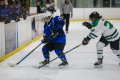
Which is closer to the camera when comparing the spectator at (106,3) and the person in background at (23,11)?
the person in background at (23,11)

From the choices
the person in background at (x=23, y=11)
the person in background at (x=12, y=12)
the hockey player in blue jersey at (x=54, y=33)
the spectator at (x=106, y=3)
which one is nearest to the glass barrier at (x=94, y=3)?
the spectator at (x=106, y=3)

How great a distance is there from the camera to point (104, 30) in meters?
3.33

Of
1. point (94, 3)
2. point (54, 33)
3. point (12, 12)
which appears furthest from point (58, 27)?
point (94, 3)

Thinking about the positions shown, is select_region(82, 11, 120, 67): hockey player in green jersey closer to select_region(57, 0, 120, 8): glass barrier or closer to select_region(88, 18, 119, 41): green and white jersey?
select_region(88, 18, 119, 41): green and white jersey

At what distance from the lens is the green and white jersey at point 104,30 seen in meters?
3.30

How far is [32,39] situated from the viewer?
21.6 feet

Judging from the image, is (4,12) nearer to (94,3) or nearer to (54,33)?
(54,33)

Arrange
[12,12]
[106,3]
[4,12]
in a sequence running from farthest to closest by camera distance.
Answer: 1. [106,3]
2. [12,12]
3. [4,12]

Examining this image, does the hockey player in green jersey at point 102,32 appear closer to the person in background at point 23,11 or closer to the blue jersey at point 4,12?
the blue jersey at point 4,12

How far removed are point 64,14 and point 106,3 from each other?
7.00 metres

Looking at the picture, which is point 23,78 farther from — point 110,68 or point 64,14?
point 64,14

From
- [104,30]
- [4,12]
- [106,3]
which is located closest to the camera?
[104,30]

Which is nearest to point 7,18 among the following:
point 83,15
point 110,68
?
point 110,68

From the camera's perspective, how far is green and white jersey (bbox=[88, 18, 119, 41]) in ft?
10.8
